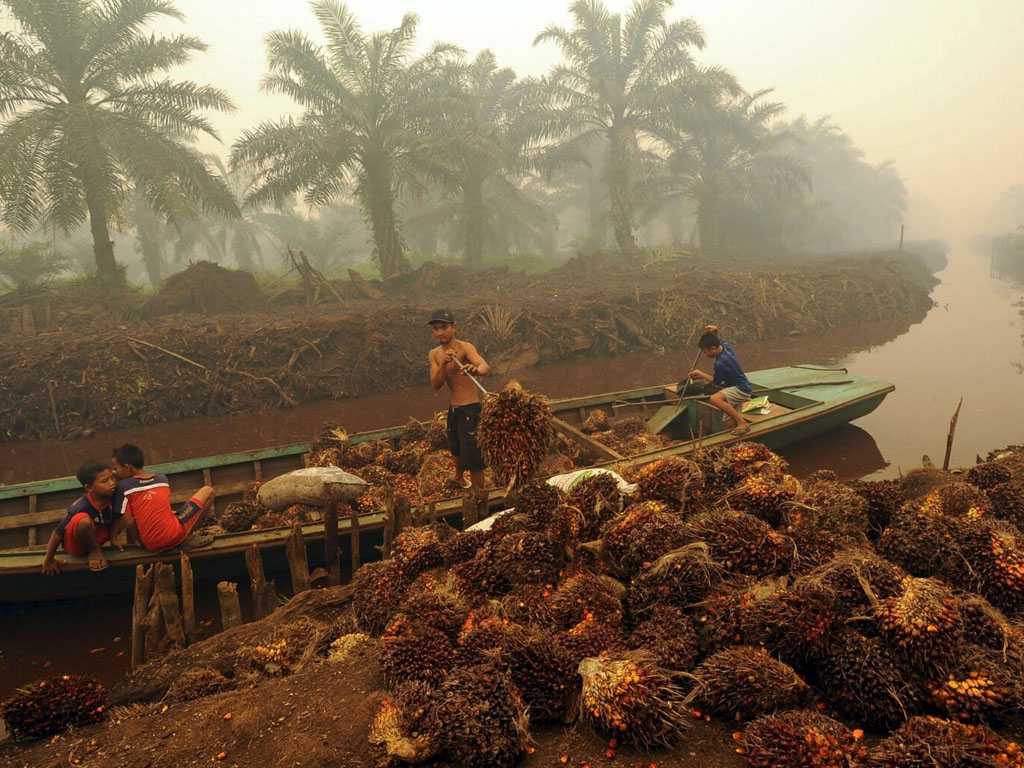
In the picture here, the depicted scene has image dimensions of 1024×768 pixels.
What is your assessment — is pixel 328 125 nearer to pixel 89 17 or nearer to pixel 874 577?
pixel 89 17

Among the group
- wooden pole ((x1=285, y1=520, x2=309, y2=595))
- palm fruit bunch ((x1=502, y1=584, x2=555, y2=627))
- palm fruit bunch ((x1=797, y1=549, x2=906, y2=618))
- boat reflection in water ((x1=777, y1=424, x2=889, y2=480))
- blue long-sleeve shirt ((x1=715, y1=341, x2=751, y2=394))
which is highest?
blue long-sleeve shirt ((x1=715, y1=341, x2=751, y2=394))

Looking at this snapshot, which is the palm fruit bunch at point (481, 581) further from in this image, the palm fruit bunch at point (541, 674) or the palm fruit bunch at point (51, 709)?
the palm fruit bunch at point (51, 709)

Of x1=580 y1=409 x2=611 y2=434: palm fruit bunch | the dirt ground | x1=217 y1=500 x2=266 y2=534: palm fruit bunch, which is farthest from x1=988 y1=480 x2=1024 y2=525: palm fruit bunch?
the dirt ground

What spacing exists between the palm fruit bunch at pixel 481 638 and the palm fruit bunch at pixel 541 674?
10cm

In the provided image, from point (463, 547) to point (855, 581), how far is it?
227cm

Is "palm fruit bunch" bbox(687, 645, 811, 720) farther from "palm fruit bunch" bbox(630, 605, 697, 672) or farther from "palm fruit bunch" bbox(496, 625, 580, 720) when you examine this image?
"palm fruit bunch" bbox(496, 625, 580, 720)

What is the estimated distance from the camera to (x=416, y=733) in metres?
2.53

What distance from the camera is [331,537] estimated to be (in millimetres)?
5137

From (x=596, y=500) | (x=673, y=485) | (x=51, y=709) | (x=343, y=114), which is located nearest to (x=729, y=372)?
(x=673, y=485)

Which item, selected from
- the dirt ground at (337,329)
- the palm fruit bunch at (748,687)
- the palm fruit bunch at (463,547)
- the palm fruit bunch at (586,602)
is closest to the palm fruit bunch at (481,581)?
the palm fruit bunch at (463,547)

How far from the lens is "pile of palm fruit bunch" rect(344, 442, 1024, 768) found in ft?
7.94

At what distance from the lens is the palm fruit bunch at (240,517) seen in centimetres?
598

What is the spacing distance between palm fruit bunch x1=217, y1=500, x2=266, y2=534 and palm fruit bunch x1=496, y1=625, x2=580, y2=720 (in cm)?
419

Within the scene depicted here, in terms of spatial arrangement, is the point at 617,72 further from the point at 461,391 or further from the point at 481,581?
the point at 481,581
